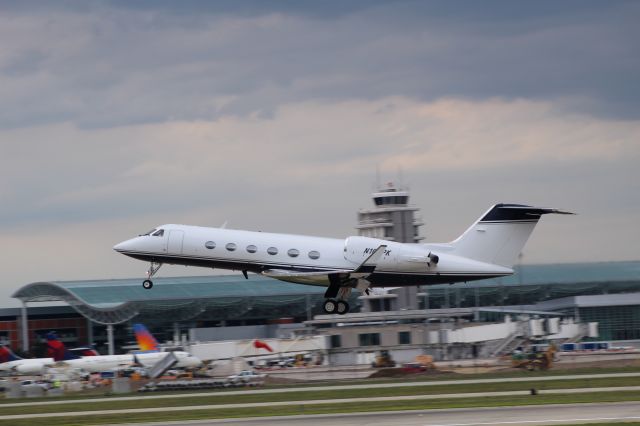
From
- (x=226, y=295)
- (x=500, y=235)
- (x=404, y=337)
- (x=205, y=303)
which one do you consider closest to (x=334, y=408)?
(x=500, y=235)

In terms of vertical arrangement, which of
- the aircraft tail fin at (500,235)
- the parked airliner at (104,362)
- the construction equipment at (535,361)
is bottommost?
the construction equipment at (535,361)

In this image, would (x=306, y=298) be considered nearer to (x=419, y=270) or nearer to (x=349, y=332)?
(x=349, y=332)

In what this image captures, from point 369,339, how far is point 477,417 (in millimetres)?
56158

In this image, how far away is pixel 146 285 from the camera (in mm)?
51875

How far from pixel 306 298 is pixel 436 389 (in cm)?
8772

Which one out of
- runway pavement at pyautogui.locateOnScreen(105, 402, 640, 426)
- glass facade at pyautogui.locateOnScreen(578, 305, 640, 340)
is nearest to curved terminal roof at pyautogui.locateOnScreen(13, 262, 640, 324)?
glass facade at pyautogui.locateOnScreen(578, 305, 640, 340)

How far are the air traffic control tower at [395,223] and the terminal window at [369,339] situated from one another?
27.5m

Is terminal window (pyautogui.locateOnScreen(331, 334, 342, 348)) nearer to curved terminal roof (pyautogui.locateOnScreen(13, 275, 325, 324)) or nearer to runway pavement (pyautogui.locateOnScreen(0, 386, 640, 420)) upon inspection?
curved terminal roof (pyautogui.locateOnScreen(13, 275, 325, 324))

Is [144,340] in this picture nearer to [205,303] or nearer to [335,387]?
[205,303]

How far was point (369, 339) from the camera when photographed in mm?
92000

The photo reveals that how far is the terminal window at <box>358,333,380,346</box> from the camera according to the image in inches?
3602

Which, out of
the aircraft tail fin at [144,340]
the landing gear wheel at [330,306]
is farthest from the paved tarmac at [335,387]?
the aircraft tail fin at [144,340]

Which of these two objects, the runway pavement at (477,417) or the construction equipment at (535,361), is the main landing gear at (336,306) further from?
the construction equipment at (535,361)

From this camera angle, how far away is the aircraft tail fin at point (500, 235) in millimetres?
51469
